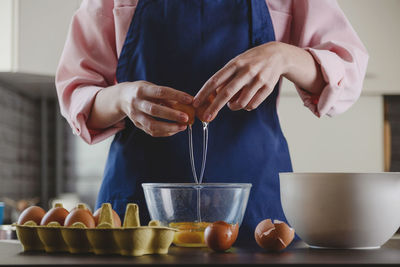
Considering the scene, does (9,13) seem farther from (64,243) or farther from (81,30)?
(64,243)

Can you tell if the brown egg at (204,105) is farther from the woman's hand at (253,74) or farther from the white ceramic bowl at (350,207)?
the white ceramic bowl at (350,207)

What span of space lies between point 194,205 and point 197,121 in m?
0.30

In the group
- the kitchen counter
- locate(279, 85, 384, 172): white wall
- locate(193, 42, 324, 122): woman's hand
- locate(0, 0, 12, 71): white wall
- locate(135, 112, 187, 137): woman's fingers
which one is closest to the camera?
the kitchen counter

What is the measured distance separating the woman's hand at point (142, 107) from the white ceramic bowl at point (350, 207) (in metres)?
0.21

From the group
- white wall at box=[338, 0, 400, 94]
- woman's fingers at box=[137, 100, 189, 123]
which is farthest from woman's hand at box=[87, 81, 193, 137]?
white wall at box=[338, 0, 400, 94]

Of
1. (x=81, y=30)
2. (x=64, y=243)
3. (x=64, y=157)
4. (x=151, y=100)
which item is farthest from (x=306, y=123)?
(x=64, y=243)

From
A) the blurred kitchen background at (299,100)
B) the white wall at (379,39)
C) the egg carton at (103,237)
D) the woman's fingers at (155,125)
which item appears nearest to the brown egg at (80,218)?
the egg carton at (103,237)

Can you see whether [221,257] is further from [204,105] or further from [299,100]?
[299,100]

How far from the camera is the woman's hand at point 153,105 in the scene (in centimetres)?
81

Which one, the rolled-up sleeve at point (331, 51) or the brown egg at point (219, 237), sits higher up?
the rolled-up sleeve at point (331, 51)

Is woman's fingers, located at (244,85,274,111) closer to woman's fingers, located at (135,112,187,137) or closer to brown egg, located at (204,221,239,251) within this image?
woman's fingers, located at (135,112,187,137)

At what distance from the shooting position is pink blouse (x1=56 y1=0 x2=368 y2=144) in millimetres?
966

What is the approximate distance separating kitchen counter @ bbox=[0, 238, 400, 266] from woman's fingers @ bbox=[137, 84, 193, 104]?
210 mm

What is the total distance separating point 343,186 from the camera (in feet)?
2.34
